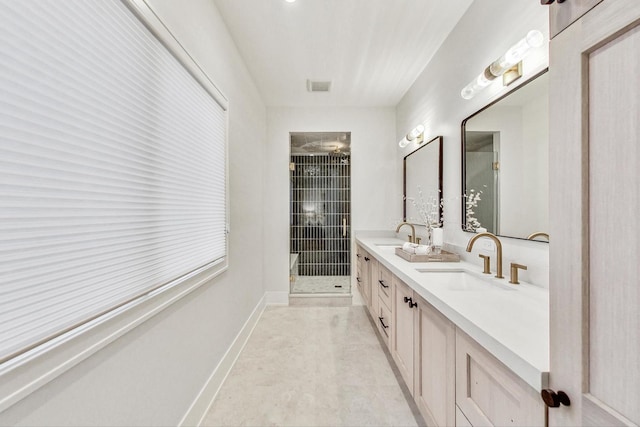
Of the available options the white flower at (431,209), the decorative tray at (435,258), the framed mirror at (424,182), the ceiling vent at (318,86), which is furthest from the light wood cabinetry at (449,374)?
the ceiling vent at (318,86)

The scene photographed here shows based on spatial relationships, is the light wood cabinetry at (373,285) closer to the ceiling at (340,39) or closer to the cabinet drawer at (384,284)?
the cabinet drawer at (384,284)

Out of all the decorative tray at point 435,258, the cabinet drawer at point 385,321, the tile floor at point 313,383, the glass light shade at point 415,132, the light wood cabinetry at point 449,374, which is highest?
the glass light shade at point 415,132

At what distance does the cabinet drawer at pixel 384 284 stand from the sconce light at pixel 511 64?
54.3 inches

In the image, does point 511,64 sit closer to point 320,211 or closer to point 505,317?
point 505,317

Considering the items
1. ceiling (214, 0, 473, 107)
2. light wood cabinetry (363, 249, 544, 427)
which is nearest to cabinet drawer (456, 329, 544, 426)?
light wood cabinetry (363, 249, 544, 427)

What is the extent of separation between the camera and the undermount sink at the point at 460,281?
→ 4.44 ft

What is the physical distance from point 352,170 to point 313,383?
8.39 feet

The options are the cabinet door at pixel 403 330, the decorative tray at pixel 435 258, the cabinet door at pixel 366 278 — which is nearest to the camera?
the cabinet door at pixel 403 330

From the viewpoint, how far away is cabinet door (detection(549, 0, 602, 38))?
49 centimetres

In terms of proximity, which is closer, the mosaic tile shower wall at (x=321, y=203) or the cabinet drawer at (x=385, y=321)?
the cabinet drawer at (x=385, y=321)

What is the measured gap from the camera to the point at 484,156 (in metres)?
1.75

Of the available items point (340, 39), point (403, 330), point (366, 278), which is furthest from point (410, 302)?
point (340, 39)

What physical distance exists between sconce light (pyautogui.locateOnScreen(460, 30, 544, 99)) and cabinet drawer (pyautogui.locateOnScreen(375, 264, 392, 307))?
4.53ft

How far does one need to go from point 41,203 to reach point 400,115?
3.53m
